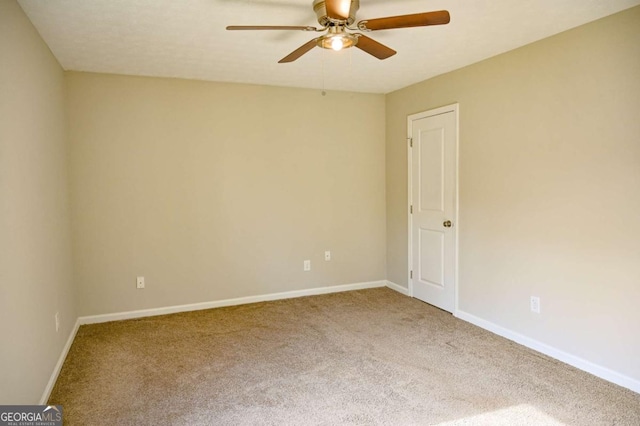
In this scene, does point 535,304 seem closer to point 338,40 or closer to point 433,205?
point 433,205

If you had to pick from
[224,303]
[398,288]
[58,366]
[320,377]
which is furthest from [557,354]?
[58,366]

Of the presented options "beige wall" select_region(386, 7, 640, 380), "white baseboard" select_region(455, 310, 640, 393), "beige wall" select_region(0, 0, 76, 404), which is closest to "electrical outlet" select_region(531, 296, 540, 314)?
"beige wall" select_region(386, 7, 640, 380)

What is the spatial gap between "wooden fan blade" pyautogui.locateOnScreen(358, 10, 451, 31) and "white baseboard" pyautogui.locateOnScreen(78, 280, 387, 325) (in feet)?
10.5

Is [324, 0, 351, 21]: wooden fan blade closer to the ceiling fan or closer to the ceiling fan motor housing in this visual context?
the ceiling fan

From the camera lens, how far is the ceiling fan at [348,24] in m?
2.01

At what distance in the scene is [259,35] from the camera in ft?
9.57

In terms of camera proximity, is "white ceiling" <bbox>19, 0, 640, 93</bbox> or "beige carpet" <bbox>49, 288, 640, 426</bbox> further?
"white ceiling" <bbox>19, 0, 640, 93</bbox>

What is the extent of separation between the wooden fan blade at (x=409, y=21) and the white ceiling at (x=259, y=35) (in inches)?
16.2

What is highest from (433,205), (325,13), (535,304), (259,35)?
(259,35)

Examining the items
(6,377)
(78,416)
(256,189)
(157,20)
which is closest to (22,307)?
(6,377)

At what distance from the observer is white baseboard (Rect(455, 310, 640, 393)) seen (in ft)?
8.63

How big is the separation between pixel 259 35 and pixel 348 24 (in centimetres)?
90

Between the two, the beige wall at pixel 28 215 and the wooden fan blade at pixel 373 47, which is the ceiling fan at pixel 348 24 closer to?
the wooden fan blade at pixel 373 47

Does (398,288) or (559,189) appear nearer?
(559,189)
